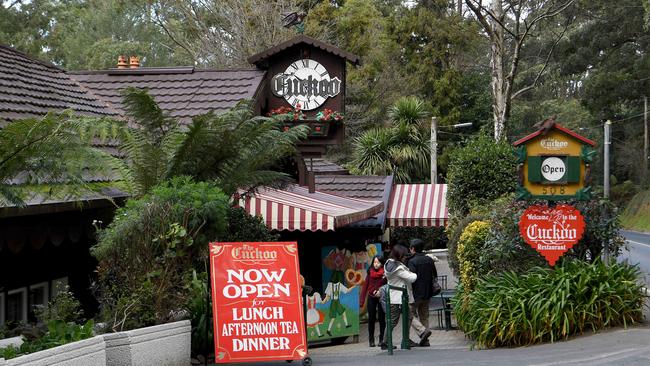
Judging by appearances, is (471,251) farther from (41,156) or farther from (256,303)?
(41,156)

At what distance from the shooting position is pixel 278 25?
117 feet

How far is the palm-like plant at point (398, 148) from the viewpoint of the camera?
3747 cm

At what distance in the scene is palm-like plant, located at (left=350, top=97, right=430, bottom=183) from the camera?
37.5m

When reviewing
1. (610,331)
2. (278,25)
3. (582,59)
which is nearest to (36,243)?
(610,331)

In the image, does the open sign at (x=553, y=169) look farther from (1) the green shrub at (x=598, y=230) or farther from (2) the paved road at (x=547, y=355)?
(2) the paved road at (x=547, y=355)

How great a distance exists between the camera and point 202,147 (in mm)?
12609

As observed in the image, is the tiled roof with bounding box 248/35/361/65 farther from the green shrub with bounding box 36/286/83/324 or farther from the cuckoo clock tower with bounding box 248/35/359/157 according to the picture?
the green shrub with bounding box 36/286/83/324

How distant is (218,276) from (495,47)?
15713 mm

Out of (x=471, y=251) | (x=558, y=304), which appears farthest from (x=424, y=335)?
(x=558, y=304)

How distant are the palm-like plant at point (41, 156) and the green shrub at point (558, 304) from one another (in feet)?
20.2

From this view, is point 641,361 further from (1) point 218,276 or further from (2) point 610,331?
(1) point 218,276

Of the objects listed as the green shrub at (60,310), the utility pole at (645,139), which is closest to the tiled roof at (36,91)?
the green shrub at (60,310)

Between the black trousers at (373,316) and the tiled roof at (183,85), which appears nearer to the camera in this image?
the black trousers at (373,316)

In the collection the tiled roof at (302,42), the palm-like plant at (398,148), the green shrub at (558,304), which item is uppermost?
the tiled roof at (302,42)
